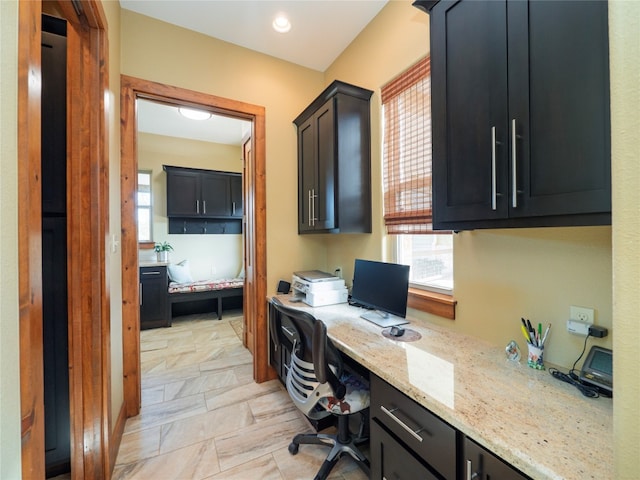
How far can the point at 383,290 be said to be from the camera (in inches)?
69.5

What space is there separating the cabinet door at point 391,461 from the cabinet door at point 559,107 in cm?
99

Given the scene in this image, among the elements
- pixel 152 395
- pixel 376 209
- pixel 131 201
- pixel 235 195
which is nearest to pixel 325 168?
pixel 376 209

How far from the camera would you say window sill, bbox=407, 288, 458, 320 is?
160cm

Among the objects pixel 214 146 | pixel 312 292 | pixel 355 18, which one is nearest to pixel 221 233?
pixel 214 146

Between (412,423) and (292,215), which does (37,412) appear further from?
(292,215)

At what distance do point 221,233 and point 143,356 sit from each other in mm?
2494

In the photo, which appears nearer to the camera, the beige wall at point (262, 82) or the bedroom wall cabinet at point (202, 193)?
the beige wall at point (262, 82)

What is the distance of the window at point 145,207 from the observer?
15.3 ft

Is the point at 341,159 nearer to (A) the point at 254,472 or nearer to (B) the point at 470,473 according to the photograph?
(B) the point at 470,473

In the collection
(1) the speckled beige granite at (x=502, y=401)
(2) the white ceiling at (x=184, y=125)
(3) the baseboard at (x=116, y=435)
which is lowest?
(3) the baseboard at (x=116, y=435)

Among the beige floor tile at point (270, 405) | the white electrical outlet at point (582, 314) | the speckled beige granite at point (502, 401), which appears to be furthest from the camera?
the beige floor tile at point (270, 405)

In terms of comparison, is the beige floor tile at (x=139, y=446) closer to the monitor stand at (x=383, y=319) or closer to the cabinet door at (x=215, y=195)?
the monitor stand at (x=383, y=319)

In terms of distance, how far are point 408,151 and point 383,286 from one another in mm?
947

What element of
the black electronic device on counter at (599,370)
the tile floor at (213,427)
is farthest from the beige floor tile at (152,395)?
the black electronic device on counter at (599,370)
